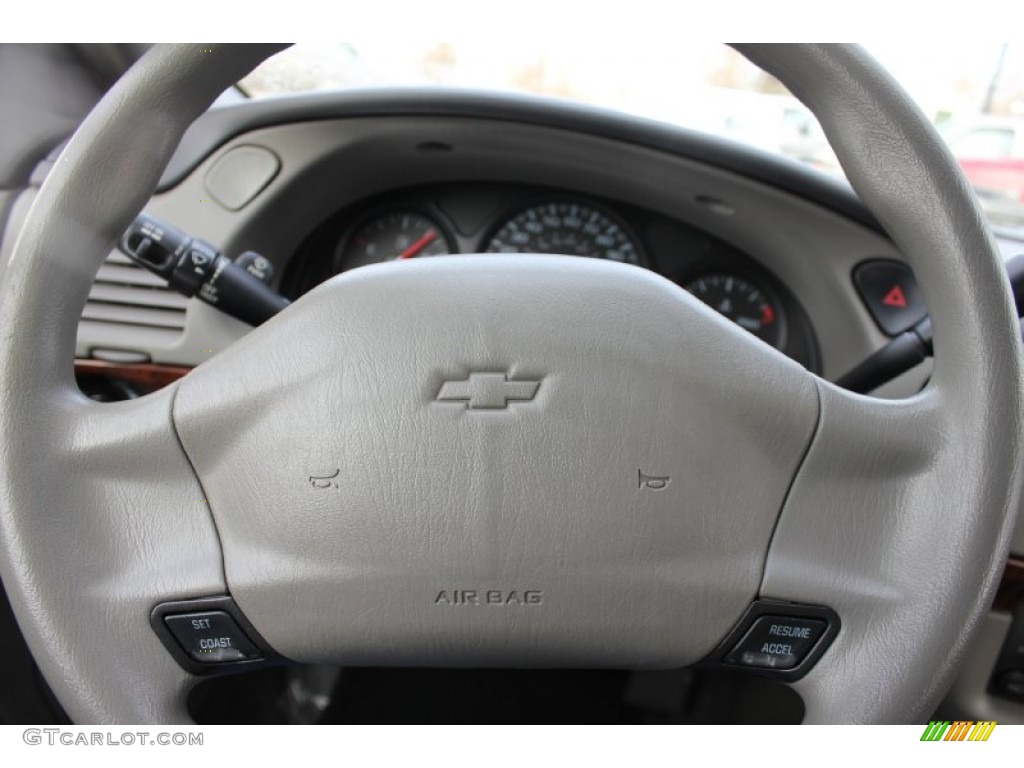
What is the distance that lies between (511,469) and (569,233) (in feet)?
3.26

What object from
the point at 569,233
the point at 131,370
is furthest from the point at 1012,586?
the point at 131,370

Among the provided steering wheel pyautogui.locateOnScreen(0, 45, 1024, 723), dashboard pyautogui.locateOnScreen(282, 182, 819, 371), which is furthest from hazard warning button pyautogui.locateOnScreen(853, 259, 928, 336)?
steering wheel pyautogui.locateOnScreen(0, 45, 1024, 723)

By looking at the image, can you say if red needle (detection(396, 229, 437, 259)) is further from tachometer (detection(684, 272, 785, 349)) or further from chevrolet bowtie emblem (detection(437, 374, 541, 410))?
chevrolet bowtie emblem (detection(437, 374, 541, 410))

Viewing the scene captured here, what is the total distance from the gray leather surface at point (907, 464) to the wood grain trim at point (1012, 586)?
1.20ft

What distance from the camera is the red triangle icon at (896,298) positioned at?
1.45 meters

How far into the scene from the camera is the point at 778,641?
0.81m

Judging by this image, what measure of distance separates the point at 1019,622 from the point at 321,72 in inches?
58.4

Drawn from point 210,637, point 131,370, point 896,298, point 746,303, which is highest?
point 896,298

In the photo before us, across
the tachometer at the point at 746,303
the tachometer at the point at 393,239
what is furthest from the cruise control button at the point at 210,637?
the tachometer at the point at 746,303

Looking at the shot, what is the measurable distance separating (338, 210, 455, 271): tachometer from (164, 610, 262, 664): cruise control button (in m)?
1.02

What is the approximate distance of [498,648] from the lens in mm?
802

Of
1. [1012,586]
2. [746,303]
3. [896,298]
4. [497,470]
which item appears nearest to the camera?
[497,470]

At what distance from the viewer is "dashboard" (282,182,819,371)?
164 cm

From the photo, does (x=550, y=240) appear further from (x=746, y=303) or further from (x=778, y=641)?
(x=778, y=641)
